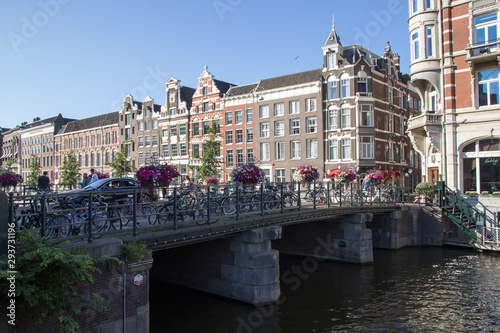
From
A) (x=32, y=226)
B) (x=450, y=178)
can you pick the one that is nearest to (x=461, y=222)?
(x=450, y=178)

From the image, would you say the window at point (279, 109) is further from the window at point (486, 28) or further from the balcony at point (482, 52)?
the window at point (486, 28)

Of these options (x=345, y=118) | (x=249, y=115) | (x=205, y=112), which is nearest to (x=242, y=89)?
(x=249, y=115)

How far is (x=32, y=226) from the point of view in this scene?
8.73 metres

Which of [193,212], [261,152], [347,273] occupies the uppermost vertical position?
[261,152]

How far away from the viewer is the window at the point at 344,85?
125 ft

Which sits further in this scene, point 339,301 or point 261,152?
point 261,152

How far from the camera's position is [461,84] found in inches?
929

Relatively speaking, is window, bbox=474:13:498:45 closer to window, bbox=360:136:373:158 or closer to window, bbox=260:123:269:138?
window, bbox=360:136:373:158

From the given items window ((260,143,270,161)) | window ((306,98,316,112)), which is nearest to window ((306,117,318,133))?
window ((306,98,316,112))

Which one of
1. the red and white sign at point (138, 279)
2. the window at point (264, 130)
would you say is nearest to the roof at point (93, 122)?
the window at point (264, 130)

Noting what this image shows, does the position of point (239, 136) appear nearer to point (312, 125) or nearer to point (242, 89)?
point (242, 89)

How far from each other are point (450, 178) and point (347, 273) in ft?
35.6

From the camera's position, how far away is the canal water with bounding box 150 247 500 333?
11.2 metres

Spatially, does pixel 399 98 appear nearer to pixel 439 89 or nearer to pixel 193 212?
pixel 439 89
